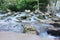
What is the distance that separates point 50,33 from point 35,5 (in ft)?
32.9

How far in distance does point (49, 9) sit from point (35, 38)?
11495mm

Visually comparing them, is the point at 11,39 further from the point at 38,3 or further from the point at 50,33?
the point at 38,3

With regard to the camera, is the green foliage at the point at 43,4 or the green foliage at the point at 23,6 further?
the green foliage at the point at 23,6

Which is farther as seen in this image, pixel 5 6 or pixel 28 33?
pixel 5 6

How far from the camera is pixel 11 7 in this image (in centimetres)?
1991

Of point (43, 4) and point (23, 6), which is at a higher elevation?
point (43, 4)

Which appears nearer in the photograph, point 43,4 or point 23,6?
point 43,4

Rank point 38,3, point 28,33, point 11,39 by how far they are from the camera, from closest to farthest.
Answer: point 11,39 → point 28,33 → point 38,3

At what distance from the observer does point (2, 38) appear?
8.16 m

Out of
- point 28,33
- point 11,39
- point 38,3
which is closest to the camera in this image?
point 11,39

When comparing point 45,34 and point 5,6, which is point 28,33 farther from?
point 5,6

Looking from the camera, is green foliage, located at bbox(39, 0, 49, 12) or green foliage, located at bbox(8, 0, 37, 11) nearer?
green foliage, located at bbox(39, 0, 49, 12)

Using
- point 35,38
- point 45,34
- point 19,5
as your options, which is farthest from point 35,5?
point 35,38

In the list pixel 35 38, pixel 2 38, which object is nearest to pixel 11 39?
pixel 2 38
